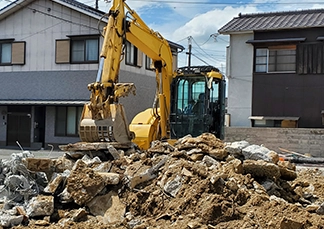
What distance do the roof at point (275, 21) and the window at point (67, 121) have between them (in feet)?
24.4

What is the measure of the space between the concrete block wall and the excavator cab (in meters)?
6.05

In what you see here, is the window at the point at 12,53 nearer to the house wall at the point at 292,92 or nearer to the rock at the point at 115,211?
the house wall at the point at 292,92

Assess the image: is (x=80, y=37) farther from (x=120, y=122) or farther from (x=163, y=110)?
(x=120, y=122)

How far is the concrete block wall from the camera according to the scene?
16.4 meters

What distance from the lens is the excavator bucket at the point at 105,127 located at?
8.30 meters

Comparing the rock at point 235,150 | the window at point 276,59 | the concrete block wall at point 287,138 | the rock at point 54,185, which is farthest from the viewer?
the window at point 276,59

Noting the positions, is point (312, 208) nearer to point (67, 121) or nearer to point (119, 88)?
point (119, 88)

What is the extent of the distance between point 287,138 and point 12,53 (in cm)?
1290

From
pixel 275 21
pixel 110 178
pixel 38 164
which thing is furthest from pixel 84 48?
pixel 110 178

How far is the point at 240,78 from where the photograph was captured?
19484 millimetres

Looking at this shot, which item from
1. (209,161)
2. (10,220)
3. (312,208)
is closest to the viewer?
(10,220)

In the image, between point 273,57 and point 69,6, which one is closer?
point 69,6

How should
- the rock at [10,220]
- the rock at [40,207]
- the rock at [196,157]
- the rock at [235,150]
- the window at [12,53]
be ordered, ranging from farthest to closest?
the window at [12,53] → the rock at [235,150] → the rock at [196,157] → the rock at [40,207] → the rock at [10,220]

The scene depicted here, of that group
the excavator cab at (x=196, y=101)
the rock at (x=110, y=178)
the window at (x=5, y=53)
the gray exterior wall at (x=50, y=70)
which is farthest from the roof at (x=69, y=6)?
the rock at (x=110, y=178)
